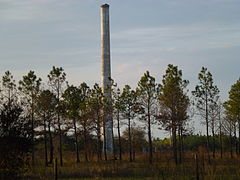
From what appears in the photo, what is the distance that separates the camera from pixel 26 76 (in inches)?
1670

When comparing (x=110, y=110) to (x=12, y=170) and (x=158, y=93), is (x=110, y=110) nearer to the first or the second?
(x=158, y=93)

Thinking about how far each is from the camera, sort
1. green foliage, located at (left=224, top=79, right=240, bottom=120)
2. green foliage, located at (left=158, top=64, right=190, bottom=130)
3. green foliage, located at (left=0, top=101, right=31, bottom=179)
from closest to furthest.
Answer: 1. green foliage, located at (left=0, top=101, right=31, bottom=179)
2. green foliage, located at (left=158, top=64, right=190, bottom=130)
3. green foliage, located at (left=224, top=79, right=240, bottom=120)

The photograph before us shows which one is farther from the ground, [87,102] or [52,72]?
[52,72]

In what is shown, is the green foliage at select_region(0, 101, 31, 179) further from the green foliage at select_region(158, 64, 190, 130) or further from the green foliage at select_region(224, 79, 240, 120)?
the green foliage at select_region(224, 79, 240, 120)

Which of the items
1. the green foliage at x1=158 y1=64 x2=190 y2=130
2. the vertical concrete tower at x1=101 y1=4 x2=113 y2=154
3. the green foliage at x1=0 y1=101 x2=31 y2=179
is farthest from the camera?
the vertical concrete tower at x1=101 y1=4 x2=113 y2=154

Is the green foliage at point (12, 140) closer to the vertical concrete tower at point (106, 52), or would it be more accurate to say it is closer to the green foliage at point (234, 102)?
the green foliage at point (234, 102)

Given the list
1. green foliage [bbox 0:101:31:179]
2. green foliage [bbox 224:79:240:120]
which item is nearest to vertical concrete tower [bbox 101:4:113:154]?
green foliage [bbox 224:79:240:120]

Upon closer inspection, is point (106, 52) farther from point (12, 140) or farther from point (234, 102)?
point (12, 140)

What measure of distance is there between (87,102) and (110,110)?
2719 millimetres

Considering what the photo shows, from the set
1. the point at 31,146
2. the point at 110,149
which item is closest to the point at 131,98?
the point at 110,149

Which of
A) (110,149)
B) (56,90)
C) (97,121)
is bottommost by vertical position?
(110,149)

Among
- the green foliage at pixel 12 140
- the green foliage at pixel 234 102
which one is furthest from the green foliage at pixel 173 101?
the green foliage at pixel 12 140

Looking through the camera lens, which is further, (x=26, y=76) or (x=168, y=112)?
(x=26, y=76)

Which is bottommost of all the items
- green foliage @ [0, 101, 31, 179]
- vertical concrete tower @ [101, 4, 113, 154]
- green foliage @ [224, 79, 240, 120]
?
green foliage @ [0, 101, 31, 179]
